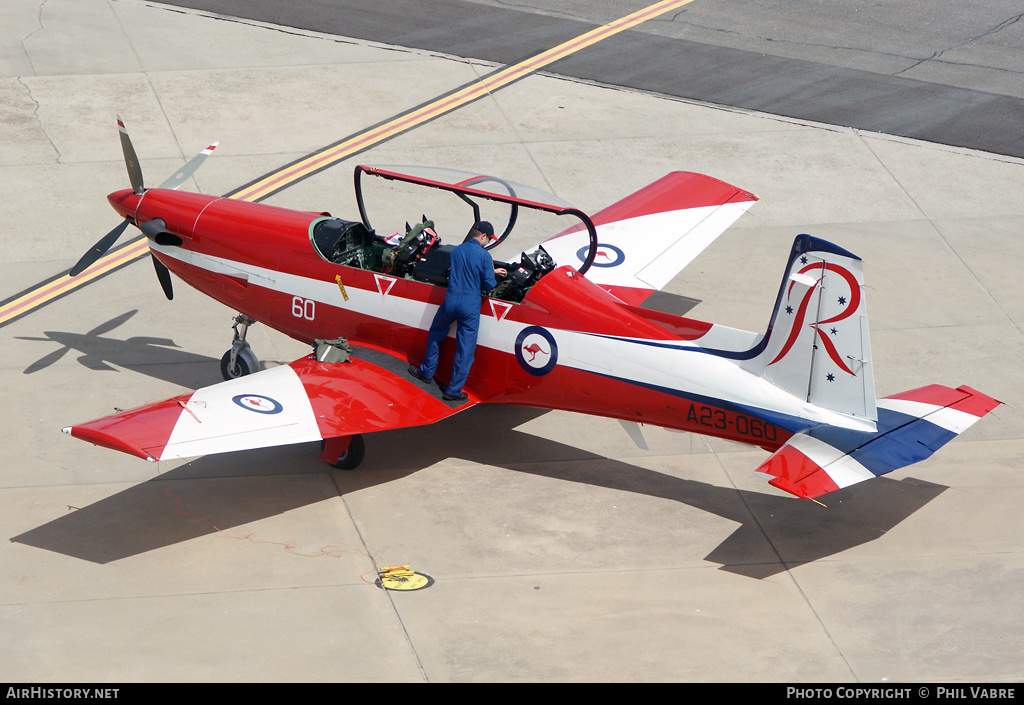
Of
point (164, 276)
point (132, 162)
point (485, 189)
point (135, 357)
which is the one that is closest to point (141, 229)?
A: point (164, 276)

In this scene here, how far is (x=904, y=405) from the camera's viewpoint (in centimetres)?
993

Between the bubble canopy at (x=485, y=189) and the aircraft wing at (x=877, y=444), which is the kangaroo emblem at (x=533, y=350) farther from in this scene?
the aircraft wing at (x=877, y=444)

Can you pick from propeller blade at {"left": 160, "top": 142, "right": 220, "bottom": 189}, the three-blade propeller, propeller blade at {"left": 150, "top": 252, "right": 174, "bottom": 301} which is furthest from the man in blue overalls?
propeller blade at {"left": 160, "top": 142, "right": 220, "bottom": 189}

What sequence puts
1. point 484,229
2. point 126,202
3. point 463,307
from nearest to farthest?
point 463,307, point 484,229, point 126,202

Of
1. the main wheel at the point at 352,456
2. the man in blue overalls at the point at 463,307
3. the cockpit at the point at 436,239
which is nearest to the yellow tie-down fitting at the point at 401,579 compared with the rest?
the main wheel at the point at 352,456

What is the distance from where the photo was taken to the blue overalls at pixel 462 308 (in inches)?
428

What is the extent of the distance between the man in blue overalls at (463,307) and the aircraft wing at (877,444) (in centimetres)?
306

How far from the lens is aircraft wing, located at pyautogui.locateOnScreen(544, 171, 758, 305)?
42.9 feet

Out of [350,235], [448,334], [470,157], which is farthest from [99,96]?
[448,334]

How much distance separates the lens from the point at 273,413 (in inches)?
400

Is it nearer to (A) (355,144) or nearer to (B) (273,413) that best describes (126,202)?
(B) (273,413)

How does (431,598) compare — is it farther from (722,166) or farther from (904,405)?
(722,166)

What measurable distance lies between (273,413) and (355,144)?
8.42 metres

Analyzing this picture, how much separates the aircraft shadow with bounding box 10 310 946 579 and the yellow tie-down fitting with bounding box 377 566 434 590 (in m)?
1.37
